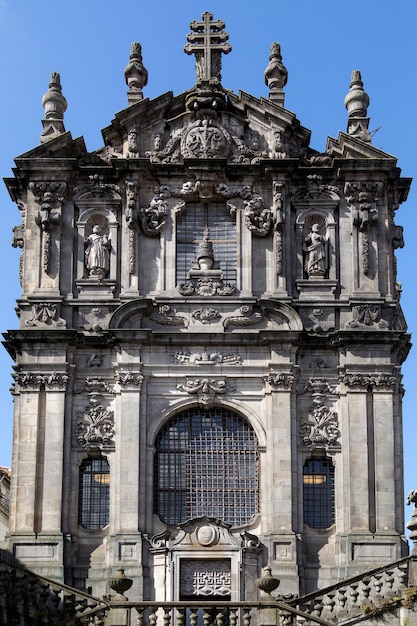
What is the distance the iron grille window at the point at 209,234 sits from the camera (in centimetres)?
3481

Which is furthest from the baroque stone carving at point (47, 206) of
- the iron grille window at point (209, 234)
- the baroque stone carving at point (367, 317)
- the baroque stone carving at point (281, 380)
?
the baroque stone carving at point (367, 317)

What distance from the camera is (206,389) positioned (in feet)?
110

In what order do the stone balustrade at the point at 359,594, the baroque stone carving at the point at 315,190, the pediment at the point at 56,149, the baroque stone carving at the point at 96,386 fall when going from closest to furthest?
the stone balustrade at the point at 359,594, the baroque stone carving at the point at 96,386, the pediment at the point at 56,149, the baroque stone carving at the point at 315,190

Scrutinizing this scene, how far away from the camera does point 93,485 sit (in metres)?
33.2

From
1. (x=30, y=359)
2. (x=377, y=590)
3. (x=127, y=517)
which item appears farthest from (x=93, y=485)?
(x=377, y=590)

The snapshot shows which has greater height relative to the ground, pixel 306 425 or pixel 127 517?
pixel 306 425

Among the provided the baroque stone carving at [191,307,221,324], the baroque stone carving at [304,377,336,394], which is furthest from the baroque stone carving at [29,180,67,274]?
the baroque stone carving at [304,377,336,394]

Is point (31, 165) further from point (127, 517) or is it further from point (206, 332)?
point (127, 517)

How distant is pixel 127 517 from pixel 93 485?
1.37m

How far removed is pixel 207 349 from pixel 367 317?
13.1 ft

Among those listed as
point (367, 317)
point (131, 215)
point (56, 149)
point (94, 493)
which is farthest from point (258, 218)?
point (94, 493)

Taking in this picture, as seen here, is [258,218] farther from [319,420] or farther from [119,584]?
[119,584]

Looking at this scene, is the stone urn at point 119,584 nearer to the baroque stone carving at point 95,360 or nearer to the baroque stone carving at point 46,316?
the baroque stone carving at point 95,360

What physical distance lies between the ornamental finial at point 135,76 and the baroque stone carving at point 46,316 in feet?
19.6
